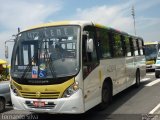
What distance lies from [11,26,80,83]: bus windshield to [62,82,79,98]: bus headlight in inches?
12.4

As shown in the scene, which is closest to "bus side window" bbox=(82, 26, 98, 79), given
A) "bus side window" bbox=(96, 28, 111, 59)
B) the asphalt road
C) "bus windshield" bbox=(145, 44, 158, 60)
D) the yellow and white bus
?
the yellow and white bus

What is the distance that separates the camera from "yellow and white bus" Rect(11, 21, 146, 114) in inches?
321

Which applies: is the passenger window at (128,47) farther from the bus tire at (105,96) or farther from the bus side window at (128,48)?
the bus tire at (105,96)

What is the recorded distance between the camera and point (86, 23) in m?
9.14

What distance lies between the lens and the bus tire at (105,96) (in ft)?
33.6

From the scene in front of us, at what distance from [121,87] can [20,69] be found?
5.01 meters

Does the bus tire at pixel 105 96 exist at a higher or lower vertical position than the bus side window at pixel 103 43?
lower

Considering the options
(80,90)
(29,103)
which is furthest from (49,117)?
(80,90)

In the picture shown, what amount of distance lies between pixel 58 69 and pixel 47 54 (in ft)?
1.88

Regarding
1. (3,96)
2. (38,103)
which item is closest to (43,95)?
(38,103)

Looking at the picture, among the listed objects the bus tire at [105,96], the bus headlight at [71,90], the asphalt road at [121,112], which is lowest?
the asphalt road at [121,112]

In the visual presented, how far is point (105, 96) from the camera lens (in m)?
10.5

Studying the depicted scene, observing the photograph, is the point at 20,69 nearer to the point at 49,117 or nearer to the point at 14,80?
the point at 14,80

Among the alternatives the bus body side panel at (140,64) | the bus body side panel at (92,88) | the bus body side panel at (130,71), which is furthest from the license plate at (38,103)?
the bus body side panel at (140,64)
